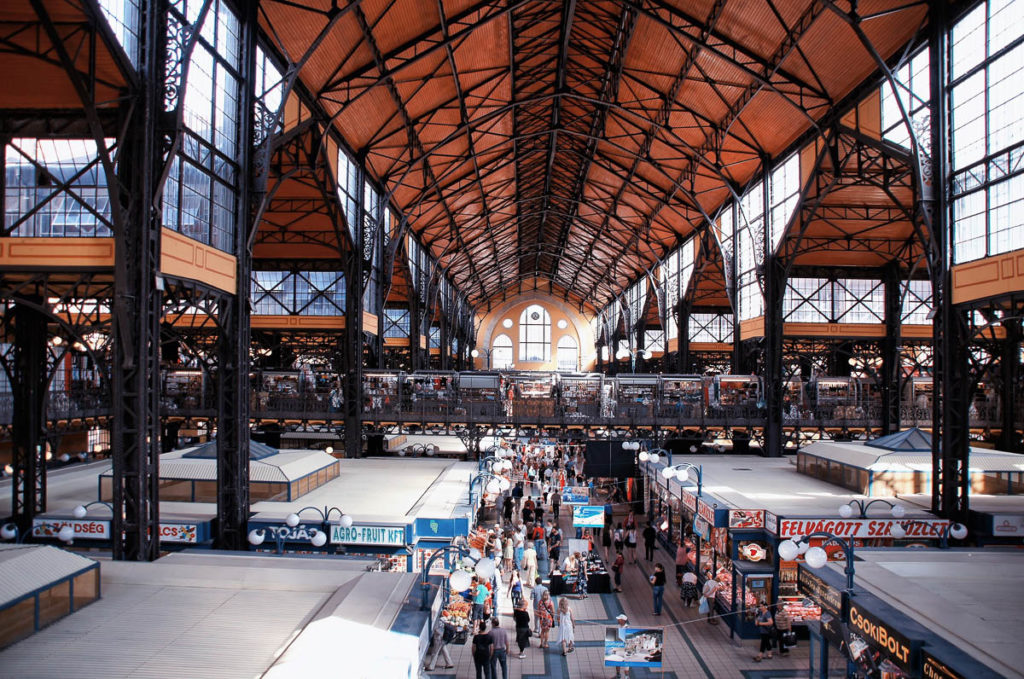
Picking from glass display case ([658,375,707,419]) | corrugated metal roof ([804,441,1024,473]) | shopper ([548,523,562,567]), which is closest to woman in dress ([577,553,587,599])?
shopper ([548,523,562,567])

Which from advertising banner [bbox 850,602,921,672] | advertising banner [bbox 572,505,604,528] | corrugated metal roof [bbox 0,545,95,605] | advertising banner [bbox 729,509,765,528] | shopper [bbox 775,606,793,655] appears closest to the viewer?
advertising banner [bbox 850,602,921,672]

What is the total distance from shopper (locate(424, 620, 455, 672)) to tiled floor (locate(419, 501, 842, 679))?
20 cm

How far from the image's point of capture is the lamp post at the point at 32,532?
45.7 ft

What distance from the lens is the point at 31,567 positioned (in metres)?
8.68

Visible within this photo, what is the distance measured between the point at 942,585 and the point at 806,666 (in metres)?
4.90

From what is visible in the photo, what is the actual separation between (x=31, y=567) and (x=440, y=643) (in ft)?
26.0

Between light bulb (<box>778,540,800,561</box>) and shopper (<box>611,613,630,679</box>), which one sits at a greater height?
light bulb (<box>778,540,800,561</box>)

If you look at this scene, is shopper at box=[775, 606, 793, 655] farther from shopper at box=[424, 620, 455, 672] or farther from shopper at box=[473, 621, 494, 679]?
shopper at box=[424, 620, 455, 672]

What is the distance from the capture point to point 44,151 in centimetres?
1552

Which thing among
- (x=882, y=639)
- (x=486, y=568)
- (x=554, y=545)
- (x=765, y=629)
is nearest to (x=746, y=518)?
(x=765, y=629)

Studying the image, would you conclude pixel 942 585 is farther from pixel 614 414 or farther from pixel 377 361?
pixel 377 361

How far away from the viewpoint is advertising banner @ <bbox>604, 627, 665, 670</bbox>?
1156 cm

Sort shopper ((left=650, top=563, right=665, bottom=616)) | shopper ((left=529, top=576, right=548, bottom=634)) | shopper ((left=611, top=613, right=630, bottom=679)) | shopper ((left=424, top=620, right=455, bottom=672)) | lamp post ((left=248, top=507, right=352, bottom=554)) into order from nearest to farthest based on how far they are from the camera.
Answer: shopper ((left=611, top=613, right=630, bottom=679)) < shopper ((left=424, top=620, right=455, bottom=672)) < lamp post ((left=248, top=507, right=352, bottom=554)) < shopper ((left=529, top=576, right=548, bottom=634)) < shopper ((left=650, top=563, right=665, bottom=616))

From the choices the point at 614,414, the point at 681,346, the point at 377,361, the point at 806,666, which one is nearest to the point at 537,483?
the point at 614,414
